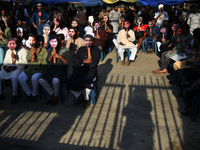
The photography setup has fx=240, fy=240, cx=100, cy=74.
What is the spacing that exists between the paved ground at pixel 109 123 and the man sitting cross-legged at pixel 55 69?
0.36 m

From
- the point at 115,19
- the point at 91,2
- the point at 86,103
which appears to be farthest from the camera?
the point at 91,2

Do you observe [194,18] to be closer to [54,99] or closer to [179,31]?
[179,31]

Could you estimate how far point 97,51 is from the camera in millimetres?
5625

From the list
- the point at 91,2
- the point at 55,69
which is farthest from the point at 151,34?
the point at 91,2

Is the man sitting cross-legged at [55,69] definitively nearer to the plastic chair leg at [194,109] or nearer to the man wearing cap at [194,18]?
the plastic chair leg at [194,109]

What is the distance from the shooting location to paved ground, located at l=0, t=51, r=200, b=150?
3914mm

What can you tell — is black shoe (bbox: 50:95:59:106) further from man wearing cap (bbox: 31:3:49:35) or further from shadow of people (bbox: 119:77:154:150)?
man wearing cap (bbox: 31:3:49:35)

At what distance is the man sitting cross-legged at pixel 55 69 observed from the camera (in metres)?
5.40

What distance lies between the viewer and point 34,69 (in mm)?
5840

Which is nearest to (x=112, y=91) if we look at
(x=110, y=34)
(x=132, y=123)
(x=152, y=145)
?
(x=132, y=123)

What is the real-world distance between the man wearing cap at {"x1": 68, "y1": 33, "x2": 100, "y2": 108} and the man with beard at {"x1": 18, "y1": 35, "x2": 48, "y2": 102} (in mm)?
877

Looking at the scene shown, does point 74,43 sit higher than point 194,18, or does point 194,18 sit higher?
point 194,18

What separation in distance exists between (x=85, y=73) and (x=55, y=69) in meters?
0.76

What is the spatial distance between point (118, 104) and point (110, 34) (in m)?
5.86
